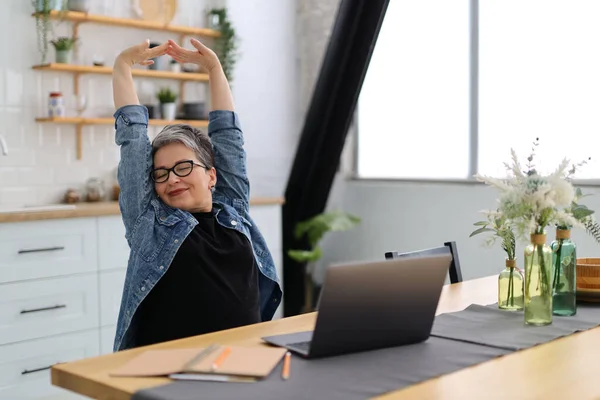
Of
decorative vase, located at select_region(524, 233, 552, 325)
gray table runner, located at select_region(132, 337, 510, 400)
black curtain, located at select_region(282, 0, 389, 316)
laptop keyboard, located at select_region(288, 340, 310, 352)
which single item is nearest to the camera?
gray table runner, located at select_region(132, 337, 510, 400)

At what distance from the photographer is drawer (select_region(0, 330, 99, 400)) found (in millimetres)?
3643

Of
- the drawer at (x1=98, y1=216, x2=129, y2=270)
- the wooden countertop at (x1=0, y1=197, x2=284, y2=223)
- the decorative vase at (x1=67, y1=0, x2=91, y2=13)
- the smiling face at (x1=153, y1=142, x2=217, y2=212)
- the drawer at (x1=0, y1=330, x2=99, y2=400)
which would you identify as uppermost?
the decorative vase at (x1=67, y1=0, x2=91, y2=13)

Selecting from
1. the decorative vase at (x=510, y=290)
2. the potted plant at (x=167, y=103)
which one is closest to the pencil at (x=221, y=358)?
the decorative vase at (x=510, y=290)

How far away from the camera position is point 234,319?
83.0 inches

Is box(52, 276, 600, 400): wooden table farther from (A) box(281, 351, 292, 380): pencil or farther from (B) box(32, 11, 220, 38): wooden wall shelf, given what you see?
(B) box(32, 11, 220, 38): wooden wall shelf

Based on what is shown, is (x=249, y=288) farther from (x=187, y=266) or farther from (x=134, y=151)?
(x=134, y=151)

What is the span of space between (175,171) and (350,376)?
0.88 metres

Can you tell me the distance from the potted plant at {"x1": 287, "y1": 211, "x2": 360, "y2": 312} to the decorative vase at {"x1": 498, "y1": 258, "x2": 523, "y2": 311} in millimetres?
3100

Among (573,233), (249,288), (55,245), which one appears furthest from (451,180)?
(249,288)

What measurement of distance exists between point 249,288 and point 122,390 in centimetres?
81

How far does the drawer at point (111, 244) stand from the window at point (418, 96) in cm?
213

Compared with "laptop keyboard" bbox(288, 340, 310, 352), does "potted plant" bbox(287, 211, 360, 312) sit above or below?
below

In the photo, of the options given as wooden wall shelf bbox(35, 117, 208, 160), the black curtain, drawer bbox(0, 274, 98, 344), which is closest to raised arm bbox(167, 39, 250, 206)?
drawer bbox(0, 274, 98, 344)

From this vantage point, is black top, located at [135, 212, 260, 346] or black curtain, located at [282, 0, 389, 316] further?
black curtain, located at [282, 0, 389, 316]
